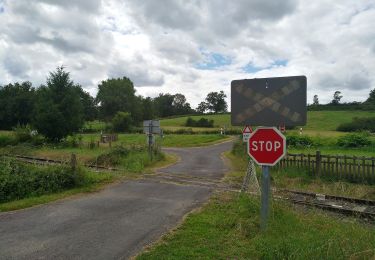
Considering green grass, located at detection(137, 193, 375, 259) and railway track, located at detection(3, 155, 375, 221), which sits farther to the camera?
railway track, located at detection(3, 155, 375, 221)

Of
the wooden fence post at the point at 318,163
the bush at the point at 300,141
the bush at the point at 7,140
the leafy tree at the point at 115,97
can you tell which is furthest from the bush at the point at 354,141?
the leafy tree at the point at 115,97

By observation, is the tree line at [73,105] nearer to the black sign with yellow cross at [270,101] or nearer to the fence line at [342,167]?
the fence line at [342,167]

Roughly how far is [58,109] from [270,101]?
1216 inches

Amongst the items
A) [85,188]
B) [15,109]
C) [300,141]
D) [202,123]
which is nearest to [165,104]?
[202,123]

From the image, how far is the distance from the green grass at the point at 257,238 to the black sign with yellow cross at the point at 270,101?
6.50 ft

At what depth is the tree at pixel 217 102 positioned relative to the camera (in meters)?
126

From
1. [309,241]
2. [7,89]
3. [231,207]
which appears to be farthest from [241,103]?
[7,89]

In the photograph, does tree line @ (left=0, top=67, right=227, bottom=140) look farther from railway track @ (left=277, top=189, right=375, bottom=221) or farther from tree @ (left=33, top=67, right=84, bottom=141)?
railway track @ (left=277, top=189, right=375, bottom=221)

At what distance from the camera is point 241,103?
21.9ft

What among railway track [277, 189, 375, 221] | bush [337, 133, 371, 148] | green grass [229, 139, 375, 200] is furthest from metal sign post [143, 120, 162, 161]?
bush [337, 133, 371, 148]

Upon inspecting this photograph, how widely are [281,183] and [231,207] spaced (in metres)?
5.20

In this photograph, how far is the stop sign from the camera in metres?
5.89

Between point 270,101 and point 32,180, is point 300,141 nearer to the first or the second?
point 32,180

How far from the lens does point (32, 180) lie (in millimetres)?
11539
